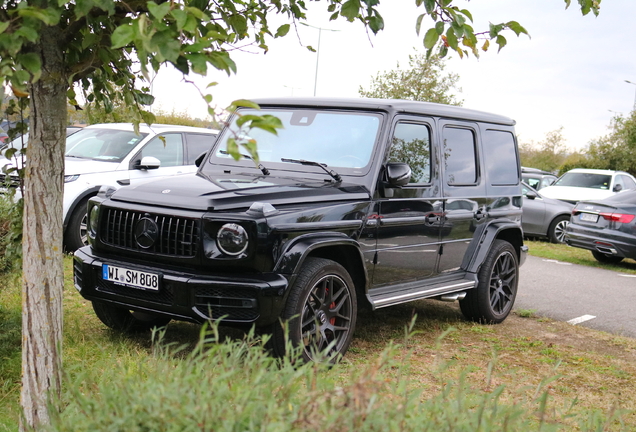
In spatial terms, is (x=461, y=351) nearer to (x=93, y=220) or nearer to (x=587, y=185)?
(x=93, y=220)

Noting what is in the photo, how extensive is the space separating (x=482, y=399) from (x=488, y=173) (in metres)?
4.94

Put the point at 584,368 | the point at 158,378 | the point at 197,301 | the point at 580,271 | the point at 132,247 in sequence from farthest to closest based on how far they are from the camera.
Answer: the point at 580,271 → the point at 584,368 → the point at 132,247 → the point at 197,301 → the point at 158,378

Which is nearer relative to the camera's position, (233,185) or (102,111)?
(102,111)

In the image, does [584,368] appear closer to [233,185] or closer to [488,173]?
[488,173]

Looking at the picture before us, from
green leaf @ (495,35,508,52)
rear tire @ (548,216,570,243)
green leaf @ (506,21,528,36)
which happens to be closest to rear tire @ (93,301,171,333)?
green leaf @ (495,35,508,52)

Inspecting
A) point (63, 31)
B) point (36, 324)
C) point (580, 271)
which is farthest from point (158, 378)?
point (580, 271)

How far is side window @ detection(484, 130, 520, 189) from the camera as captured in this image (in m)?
7.34

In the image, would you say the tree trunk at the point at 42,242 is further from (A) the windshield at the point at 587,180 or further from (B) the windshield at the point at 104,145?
(A) the windshield at the point at 587,180

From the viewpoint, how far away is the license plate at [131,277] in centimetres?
485

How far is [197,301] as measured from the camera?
4.70 m

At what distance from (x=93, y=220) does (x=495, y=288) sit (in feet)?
12.8

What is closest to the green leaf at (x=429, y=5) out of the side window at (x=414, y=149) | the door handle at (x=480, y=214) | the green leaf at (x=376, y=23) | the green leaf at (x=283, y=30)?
the green leaf at (x=376, y=23)

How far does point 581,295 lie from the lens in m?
9.68

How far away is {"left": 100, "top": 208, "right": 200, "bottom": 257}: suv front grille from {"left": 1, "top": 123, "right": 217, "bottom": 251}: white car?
12.7 ft
